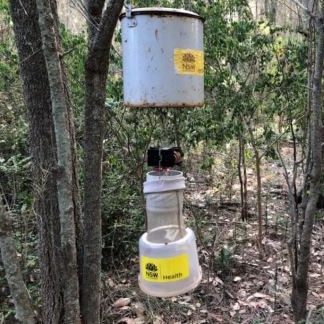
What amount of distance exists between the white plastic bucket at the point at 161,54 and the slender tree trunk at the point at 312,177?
0.87 m

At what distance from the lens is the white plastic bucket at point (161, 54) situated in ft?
4.56

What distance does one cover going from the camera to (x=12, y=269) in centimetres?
143

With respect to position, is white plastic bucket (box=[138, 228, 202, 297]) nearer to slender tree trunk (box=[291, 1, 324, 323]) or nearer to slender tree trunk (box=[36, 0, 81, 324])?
slender tree trunk (box=[36, 0, 81, 324])

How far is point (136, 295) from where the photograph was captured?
301 centimetres

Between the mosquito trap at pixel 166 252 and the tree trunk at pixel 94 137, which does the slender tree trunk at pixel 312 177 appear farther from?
the tree trunk at pixel 94 137

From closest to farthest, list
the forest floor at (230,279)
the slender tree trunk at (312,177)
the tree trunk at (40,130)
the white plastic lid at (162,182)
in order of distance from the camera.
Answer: the white plastic lid at (162,182) < the tree trunk at (40,130) < the slender tree trunk at (312,177) < the forest floor at (230,279)

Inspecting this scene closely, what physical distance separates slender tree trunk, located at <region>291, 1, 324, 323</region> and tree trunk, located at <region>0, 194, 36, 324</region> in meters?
1.44

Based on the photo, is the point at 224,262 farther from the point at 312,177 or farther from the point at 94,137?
the point at 94,137

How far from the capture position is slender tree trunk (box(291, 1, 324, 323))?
6.75 feet

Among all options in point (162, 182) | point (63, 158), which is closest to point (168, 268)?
point (162, 182)

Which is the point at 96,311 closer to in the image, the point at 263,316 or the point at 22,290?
the point at 22,290

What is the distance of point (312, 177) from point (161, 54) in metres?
1.18

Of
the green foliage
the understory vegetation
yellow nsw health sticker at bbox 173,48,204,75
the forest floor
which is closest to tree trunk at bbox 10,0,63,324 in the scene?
yellow nsw health sticker at bbox 173,48,204,75

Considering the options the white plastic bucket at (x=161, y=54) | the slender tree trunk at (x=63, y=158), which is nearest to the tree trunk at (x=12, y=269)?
the slender tree trunk at (x=63, y=158)
